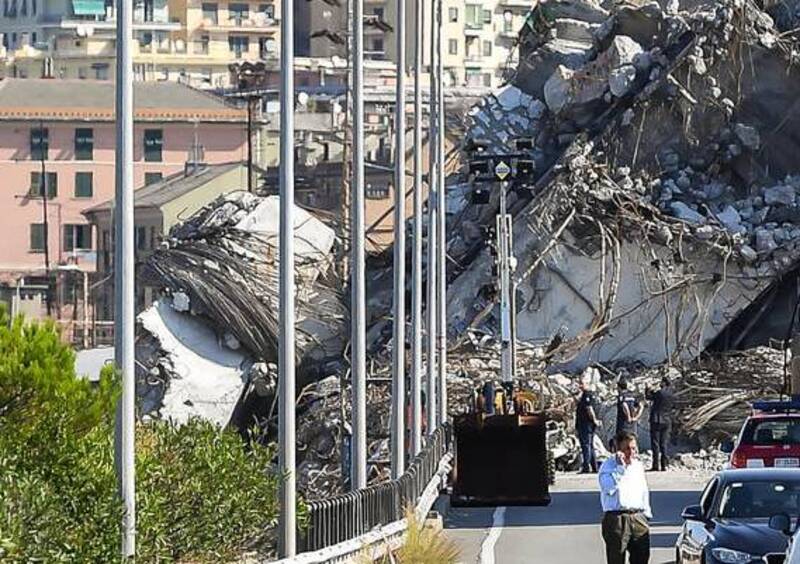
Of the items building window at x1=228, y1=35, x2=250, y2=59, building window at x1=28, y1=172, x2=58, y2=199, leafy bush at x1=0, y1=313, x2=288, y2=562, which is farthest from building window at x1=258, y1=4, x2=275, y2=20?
leafy bush at x1=0, y1=313, x2=288, y2=562

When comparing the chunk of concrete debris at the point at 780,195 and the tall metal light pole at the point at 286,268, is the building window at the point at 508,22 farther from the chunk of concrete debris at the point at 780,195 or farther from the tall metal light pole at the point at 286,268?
the tall metal light pole at the point at 286,268

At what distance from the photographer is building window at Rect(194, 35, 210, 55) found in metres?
160

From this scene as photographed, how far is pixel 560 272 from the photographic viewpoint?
61500 millimetres

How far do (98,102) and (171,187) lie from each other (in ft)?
39.2

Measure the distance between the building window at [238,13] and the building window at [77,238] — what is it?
2212 inches

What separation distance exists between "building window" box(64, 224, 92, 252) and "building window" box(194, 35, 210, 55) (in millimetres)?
52762

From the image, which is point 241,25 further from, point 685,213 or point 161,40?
point 685,213

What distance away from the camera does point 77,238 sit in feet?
355

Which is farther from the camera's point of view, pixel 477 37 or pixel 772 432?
pixel 477 37

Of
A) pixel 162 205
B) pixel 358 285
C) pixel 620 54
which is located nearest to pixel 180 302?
pixel 620 54

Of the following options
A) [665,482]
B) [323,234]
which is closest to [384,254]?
[323,234]

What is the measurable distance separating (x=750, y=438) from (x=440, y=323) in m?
21.5

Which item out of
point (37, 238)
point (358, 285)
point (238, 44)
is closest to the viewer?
point (358, 285)

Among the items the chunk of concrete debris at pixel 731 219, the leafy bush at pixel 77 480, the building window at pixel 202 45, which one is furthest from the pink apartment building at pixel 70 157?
the leafy bush at pixel 77 480
